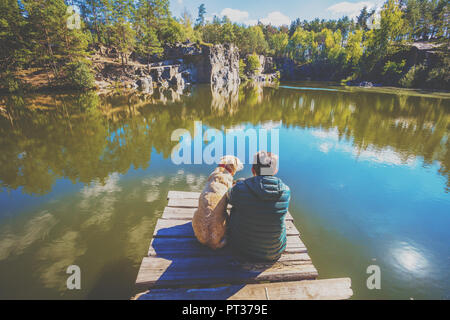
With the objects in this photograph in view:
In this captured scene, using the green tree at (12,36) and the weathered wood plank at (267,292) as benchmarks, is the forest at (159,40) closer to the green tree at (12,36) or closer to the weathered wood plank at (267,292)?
the green tree at (12,36)

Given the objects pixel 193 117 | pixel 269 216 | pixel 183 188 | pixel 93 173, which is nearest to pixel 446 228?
pixel 269 216

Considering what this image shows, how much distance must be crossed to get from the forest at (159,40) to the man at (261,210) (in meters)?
42.4

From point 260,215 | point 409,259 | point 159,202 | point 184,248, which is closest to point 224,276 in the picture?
point 184,248

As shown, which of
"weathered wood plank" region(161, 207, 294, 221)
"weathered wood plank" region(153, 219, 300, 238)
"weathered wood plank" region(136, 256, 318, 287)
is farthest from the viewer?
"weathered wood plank" region(161, 207, 294, 221)

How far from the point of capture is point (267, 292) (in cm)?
313

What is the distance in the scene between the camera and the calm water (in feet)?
14.1

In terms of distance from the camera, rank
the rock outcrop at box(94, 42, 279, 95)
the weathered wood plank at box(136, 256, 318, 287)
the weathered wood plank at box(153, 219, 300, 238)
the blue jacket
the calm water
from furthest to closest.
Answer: the rock outcrop at box(94, 42, 279, 95) < the calm water < the weathered wood plank at box(153, 219, 300, 238) < the weathered wood plank at box(136, 256, 318, 287) < the blue jacket

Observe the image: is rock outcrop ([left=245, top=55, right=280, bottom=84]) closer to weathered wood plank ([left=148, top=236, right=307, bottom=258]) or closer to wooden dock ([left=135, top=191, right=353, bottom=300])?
weathered wood plank ([left=148, top=236, right=307, bottom=258])

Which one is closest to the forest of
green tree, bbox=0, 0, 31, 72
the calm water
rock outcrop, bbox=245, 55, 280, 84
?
green tree, bbox=0, 0, 31, 72

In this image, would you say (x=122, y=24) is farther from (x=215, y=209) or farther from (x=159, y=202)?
(x=215, y=209)

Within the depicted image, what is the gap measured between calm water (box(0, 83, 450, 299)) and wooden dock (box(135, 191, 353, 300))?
1.01 meters

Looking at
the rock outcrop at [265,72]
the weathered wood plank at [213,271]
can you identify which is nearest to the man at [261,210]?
the weathered wood plank at [213,271]

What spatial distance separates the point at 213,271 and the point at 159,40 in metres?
72.4
